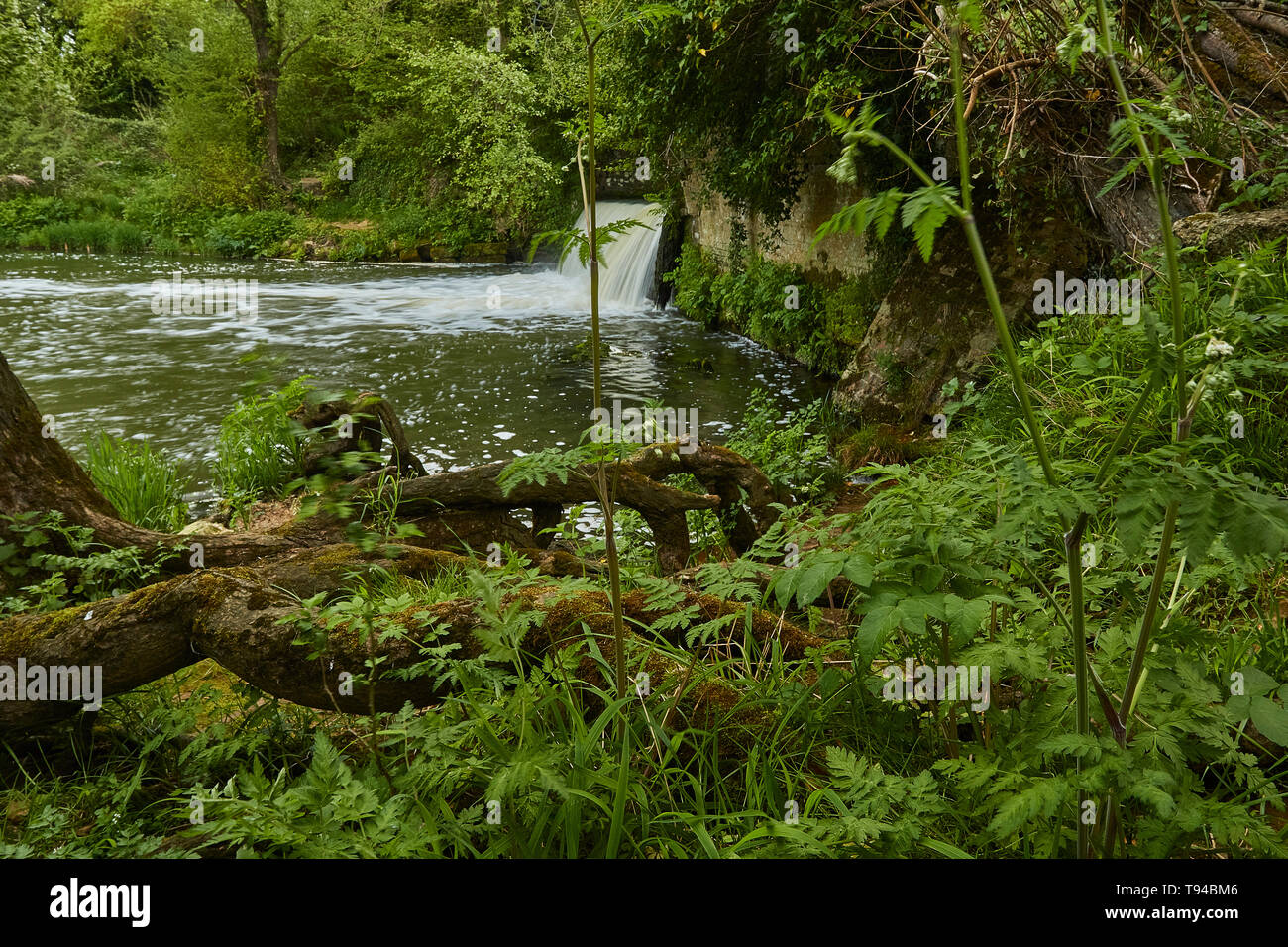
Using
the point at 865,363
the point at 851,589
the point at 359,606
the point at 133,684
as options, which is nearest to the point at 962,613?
the point at 359,606

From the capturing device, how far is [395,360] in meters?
11.2

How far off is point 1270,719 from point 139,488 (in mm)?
5918

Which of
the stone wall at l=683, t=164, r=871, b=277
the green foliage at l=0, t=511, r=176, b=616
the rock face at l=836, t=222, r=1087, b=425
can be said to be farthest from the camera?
the stone wall at l=683, t=164, r=871, b=277

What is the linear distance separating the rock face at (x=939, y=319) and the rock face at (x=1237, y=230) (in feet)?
5.95

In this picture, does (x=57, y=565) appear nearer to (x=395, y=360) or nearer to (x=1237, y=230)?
(x=1237, y=230)

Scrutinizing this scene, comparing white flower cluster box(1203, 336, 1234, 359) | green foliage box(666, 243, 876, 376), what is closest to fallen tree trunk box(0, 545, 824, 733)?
white flower cluster box(1203, 336, 1234, 359)

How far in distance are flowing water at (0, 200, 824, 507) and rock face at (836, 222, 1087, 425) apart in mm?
1486

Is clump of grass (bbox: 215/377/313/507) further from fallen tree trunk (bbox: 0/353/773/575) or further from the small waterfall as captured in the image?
the small waterfall

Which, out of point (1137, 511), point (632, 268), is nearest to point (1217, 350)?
point (1137, 511)

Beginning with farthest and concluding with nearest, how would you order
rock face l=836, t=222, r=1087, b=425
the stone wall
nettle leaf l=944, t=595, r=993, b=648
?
1. the stone wall
2. rock face l=836, t=222, r=1087, b=425
3. nettle leaf l=944, t=595, r=993, b=648

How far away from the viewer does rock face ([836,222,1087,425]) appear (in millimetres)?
6516

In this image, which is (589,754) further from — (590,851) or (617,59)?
(617,59)

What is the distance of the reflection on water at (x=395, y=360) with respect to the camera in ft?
27.8

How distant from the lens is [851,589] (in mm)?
3461
